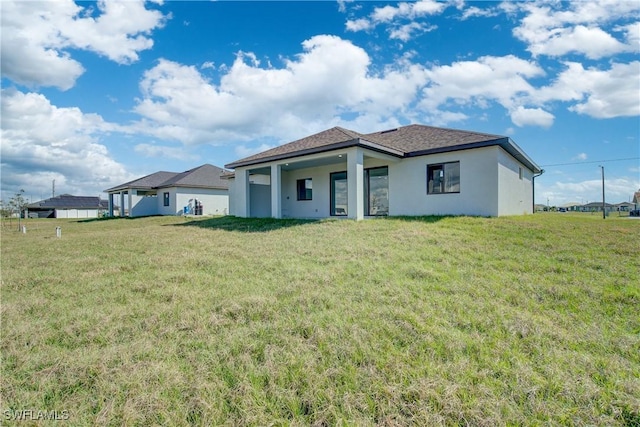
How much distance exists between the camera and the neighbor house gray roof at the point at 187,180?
25.9m

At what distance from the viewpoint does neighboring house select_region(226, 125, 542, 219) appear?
1102 centimetres

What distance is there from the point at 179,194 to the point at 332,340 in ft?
83.5

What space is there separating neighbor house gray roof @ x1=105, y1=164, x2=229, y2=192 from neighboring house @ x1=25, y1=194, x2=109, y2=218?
28.5m

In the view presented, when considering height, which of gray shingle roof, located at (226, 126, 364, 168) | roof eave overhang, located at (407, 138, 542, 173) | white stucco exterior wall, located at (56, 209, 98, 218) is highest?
gray shingle roof, located at (226, 126, 364, 168)

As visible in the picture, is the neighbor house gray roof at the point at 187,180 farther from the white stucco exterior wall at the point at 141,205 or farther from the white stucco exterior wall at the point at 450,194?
the white stucco exterior wall at the point at 450,194

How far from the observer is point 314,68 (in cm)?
1213

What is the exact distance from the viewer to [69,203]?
5144 centimetres

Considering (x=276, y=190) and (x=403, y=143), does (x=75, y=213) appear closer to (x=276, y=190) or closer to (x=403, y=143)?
(x=276, y=190)

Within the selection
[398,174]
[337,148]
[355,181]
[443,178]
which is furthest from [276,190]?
[443,178]

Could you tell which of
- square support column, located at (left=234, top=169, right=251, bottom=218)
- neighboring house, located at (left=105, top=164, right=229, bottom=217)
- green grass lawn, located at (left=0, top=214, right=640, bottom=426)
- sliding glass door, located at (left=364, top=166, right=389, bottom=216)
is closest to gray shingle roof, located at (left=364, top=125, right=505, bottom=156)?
sliding glass door, located at (left=364, top=166, right=389, bottom=216)

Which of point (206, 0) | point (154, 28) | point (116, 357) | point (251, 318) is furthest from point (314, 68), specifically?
point (116, 357)

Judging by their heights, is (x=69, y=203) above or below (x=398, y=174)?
above

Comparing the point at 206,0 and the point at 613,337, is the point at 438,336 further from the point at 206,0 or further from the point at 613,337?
the point at 206,0

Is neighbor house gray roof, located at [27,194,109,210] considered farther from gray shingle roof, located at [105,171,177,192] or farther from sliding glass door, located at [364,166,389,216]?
sliding glass door, located at [364,166,389,216]
